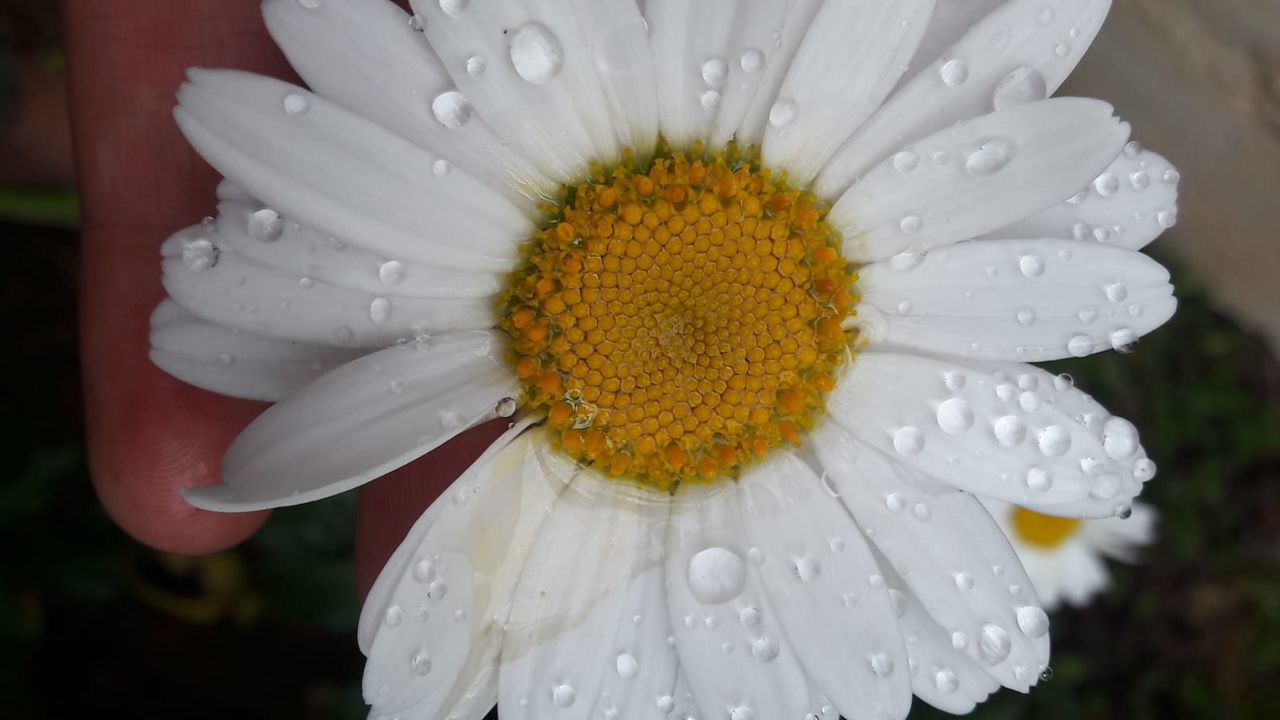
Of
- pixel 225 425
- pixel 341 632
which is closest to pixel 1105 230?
pixel 225 425

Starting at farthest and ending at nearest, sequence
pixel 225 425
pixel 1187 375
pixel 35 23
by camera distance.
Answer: pixel 1187 375 < pixel 35 23 < pixel 225 425

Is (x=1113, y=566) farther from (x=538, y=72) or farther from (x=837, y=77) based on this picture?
(x=538, y=72)

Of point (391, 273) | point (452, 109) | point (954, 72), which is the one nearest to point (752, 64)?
point (954, 72)

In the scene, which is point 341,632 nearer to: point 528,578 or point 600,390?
point 528,578

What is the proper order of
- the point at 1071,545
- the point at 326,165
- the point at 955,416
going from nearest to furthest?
the point at 326,165, the point at 955,416, the point at 1071,545

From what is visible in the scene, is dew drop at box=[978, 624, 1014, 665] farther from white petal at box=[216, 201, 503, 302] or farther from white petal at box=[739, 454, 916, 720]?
white petal at box=[216, 201, 503, 302]

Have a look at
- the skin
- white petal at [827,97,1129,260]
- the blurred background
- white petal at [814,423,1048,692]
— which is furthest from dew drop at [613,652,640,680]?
the blurred background

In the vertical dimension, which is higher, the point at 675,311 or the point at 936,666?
the point at 675,311

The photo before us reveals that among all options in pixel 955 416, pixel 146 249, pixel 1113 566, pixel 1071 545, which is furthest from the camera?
pixel 1113 566
